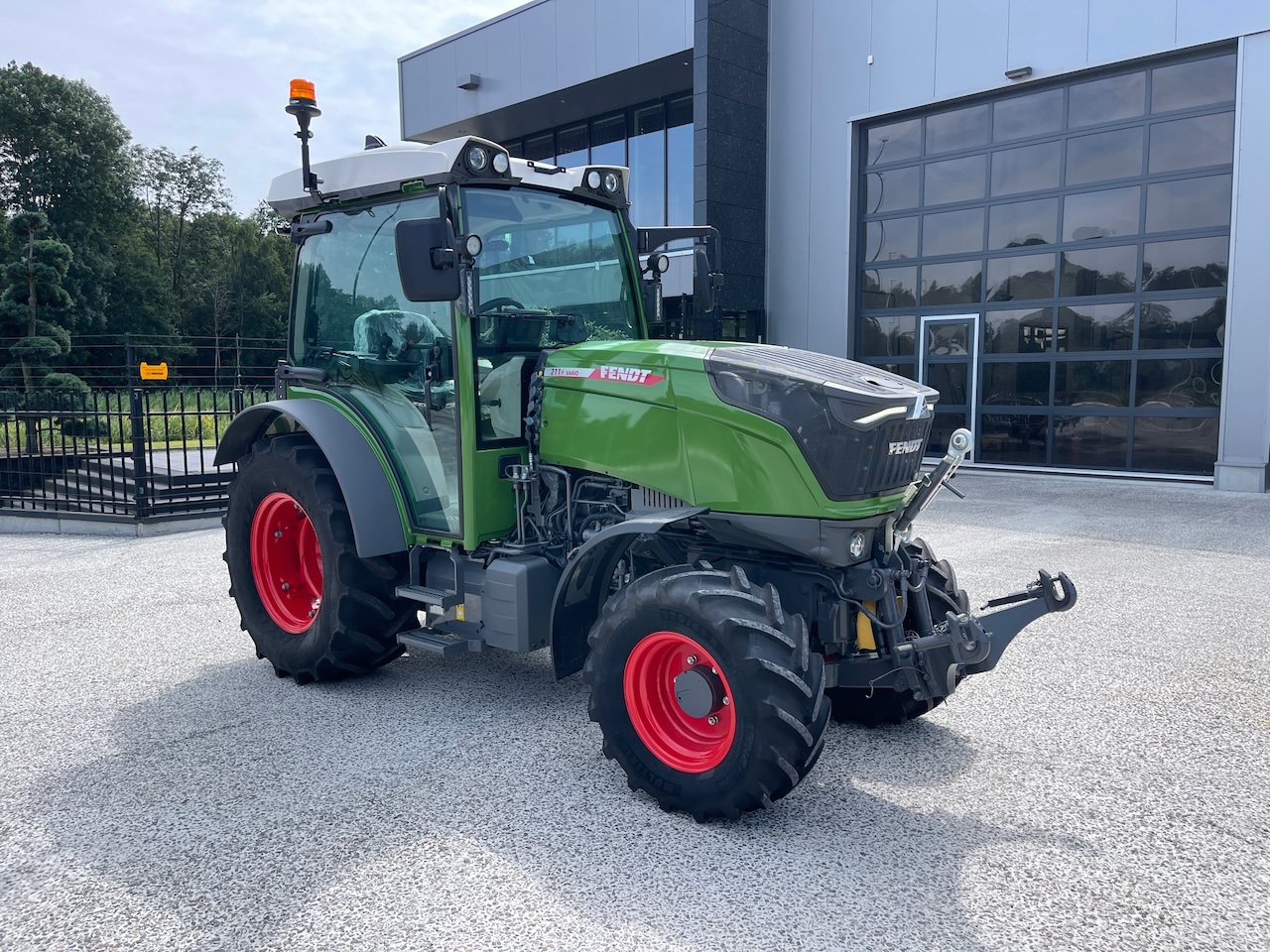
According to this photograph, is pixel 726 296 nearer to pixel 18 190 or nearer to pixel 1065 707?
pixel 1065 707

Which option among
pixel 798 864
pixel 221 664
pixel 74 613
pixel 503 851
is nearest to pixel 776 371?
pixel 798 864

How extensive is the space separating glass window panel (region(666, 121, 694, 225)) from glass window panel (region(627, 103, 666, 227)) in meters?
0.13

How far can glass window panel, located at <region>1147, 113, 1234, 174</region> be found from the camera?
11445 millimetres

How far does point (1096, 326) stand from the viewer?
12.6 metres

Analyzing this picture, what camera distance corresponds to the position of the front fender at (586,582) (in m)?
3.35

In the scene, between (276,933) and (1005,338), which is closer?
(276,933)

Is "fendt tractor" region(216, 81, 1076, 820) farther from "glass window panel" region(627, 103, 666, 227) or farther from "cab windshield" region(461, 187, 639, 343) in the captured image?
"glass window panel" region(627, 103, 666, 227)

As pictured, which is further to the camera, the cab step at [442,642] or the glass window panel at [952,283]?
the glass window panel at [952,283]

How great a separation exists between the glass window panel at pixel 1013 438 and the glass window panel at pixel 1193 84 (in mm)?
4327

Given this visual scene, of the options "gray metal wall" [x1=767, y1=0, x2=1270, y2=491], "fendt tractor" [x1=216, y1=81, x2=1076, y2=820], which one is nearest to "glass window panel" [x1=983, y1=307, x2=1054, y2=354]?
"gray metal wall" [x1=767, y1=0, x2=1270, y2=491]

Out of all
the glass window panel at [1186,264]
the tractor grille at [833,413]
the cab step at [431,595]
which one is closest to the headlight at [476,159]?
the tractor grille at [833,413]

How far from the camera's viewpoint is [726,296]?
49.3 feet

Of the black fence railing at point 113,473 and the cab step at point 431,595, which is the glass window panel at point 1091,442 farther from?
the cab step at point 431,595

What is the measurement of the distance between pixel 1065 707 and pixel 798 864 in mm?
2015
